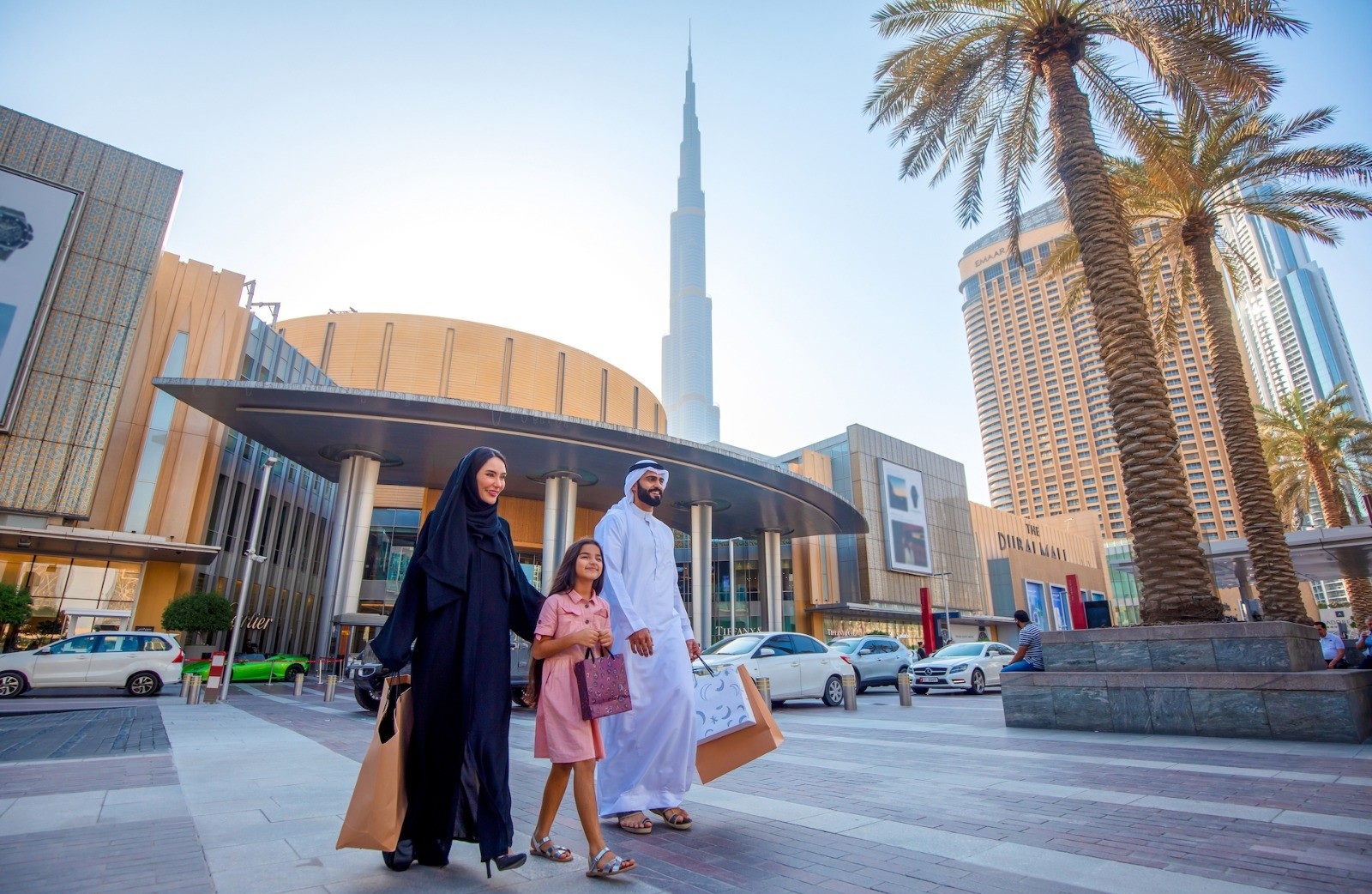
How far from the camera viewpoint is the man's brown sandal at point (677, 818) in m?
3.61

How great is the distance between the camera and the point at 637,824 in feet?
11.6

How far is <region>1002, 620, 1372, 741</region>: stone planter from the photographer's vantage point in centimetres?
672

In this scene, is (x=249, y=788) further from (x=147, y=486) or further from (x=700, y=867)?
(x=147, y=486)

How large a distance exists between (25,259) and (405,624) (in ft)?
95.2

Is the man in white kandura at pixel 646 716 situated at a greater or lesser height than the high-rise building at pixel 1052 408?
lesser

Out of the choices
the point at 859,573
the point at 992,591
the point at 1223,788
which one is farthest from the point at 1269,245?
the point at 1223,788

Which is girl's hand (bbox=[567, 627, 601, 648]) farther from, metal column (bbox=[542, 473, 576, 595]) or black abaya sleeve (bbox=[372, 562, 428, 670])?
metal column (bbox=[542, 473, 576, 595])

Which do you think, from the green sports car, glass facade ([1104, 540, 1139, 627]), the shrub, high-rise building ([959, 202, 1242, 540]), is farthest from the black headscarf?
high-rise building ([959, 202, 1242, 540])

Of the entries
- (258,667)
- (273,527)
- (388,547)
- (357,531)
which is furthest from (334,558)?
(388,547)

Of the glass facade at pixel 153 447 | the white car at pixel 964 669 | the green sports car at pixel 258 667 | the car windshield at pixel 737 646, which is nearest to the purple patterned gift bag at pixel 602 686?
the car windshield at pixel 737 646

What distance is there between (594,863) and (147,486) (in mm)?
28407

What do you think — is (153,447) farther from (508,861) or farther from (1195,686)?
(1195,686)

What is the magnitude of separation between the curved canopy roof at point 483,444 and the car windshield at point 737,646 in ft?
49.5

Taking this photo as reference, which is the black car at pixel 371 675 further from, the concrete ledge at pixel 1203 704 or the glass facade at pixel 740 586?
the glass facade at pixel 740 586
